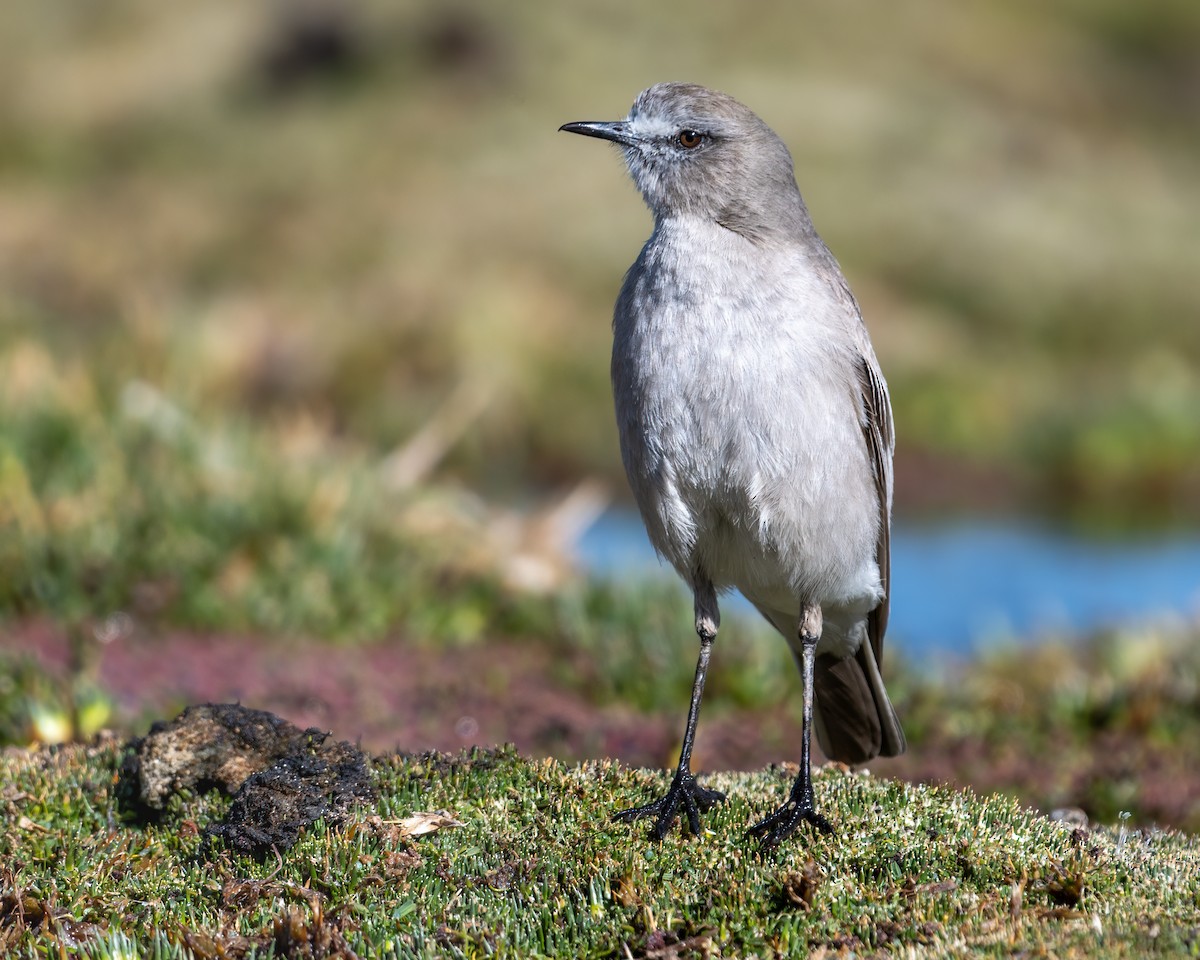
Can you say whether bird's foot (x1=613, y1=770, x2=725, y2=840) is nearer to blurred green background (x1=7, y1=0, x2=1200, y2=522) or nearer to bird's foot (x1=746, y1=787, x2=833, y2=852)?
bird's foot (x1=746, y1=787, x2=833, y2=852)

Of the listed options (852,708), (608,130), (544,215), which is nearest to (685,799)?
(852,708)

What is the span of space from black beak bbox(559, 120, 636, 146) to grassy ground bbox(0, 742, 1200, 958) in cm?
261

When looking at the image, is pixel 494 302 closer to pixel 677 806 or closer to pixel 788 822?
pixel 677 806

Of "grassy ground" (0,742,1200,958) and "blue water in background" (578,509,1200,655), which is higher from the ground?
"grassy ground" (0,742,1200,958)

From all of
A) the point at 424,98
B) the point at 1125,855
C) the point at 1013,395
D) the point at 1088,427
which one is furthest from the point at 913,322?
the point at 1125,855

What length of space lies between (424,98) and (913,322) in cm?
1567

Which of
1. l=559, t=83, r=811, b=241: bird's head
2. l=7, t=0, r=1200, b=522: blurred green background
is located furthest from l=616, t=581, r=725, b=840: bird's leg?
l=7, t=0, r=1200, b=522: blurred green background

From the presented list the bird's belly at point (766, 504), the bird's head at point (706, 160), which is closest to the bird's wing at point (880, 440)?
the bird's belly at point (766, 504)

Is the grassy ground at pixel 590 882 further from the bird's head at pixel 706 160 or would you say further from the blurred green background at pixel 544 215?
the blurred green background at pixel 544 215

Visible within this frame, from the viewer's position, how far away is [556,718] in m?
8.66

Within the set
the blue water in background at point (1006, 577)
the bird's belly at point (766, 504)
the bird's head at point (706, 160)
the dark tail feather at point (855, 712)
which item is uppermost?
the bird's head at point (706, 160)

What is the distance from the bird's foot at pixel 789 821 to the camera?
17.4ft

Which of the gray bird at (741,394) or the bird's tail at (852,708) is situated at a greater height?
the gray bird at (741,394)

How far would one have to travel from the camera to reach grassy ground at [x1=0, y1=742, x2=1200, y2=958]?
15.0ft
